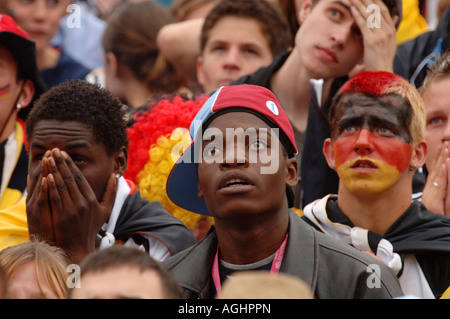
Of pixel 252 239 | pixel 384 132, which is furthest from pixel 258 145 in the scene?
pixel 384 132

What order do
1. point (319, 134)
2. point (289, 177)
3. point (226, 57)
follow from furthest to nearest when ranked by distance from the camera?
point (226, 57) → point (319, 134) → point (289, 177)

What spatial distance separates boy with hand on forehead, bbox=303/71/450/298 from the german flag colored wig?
83 centimetres

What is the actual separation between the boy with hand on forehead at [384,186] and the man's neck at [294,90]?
0.96 metres

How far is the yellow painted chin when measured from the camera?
159 inches

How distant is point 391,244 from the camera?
3.93 m

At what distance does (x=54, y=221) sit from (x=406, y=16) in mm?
3546

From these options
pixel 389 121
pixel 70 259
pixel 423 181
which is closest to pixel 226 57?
pixel 423 181

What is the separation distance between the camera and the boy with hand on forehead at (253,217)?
341 centimetres

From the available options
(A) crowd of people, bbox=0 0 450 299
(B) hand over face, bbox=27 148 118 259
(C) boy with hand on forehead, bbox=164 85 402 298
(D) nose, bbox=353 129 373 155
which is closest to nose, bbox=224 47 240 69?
(A) crowd of people, bbox=0 0 450 299

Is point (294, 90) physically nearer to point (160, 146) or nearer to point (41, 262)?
point (160, 146)

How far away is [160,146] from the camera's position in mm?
4723

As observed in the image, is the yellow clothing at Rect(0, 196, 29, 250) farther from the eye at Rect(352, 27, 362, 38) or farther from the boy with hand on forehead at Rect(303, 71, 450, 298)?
the eye at Rect(352, 27, 362, 38)

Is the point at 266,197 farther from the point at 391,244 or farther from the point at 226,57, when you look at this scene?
the point at 226,57

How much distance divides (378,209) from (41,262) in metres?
1.56
